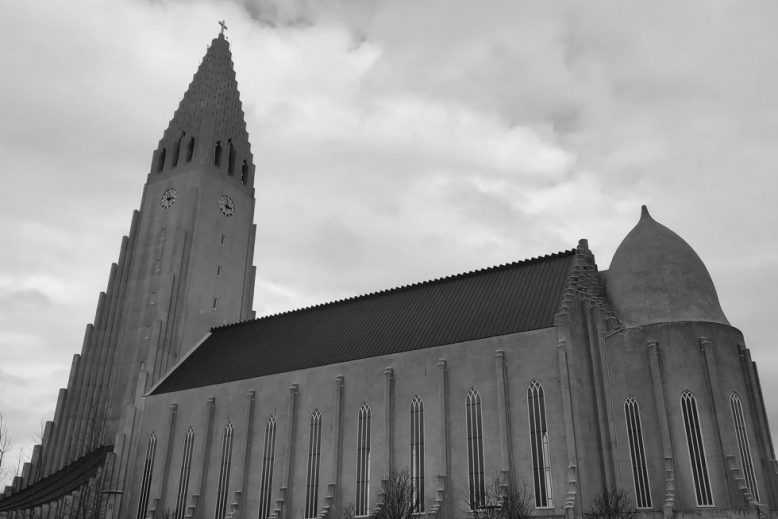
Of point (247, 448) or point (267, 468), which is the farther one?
point (247, 448)

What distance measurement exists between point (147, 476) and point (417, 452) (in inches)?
923

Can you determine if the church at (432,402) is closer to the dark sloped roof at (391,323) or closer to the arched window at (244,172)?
the dark sloped roof at (391,323)

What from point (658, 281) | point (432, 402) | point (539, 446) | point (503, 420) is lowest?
point (539, 446)

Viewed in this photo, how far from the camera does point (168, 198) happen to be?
224 ft

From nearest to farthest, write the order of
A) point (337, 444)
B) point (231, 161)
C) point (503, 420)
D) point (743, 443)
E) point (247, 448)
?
point (743, 443) → point (503, 420) → point (337, 444) → point (247, 448) → point (231, 161)

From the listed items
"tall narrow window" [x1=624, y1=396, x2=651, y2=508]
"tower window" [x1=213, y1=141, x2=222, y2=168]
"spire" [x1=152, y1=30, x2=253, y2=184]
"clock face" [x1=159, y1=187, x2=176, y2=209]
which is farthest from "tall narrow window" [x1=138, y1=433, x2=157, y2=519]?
"tall narrow window" [x1=624, y1=396, x2=651, y2=508]

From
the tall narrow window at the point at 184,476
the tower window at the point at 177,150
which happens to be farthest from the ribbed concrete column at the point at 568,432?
the tower window at the point at 177,150

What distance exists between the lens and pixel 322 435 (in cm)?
4550

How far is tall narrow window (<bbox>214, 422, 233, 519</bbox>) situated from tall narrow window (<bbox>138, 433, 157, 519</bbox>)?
6846 mm

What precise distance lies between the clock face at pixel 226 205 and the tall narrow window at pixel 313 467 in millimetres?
28989

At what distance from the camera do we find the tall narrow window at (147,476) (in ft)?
172

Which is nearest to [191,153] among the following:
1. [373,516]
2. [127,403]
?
[127,403]

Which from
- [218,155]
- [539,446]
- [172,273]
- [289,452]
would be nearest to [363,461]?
[289,452]

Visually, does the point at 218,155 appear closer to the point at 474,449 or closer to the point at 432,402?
the point at 432,402
